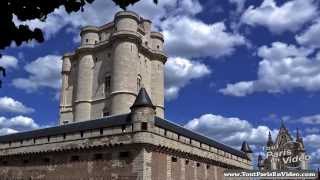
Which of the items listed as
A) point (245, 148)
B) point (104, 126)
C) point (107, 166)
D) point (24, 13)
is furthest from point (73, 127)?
point (24, 13)

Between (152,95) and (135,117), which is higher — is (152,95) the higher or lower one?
the higher one

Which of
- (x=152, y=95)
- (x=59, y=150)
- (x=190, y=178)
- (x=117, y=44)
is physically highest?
(x=117, y=44)

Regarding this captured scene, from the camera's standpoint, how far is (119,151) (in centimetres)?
3353

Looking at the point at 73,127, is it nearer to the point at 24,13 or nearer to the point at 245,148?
the point at 245,148

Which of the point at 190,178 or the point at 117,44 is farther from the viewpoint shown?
the point at 117,44

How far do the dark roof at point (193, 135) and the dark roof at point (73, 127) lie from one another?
9.29ft

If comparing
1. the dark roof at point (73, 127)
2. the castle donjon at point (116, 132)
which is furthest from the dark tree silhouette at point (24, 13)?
the dark roof at point (73, 127)

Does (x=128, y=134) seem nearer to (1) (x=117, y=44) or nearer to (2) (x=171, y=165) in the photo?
(2) (x=171, y=165)

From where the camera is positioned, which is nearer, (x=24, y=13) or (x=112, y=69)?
(x=24, y=13)

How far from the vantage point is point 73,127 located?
37.9m

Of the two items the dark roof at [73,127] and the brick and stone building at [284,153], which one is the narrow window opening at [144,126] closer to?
the dark roof at [73,127]

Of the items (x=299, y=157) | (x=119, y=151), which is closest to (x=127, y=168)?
(x=119, y=151)

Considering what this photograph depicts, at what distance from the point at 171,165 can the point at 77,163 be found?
279 inches

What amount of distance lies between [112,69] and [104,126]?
42.5ft
